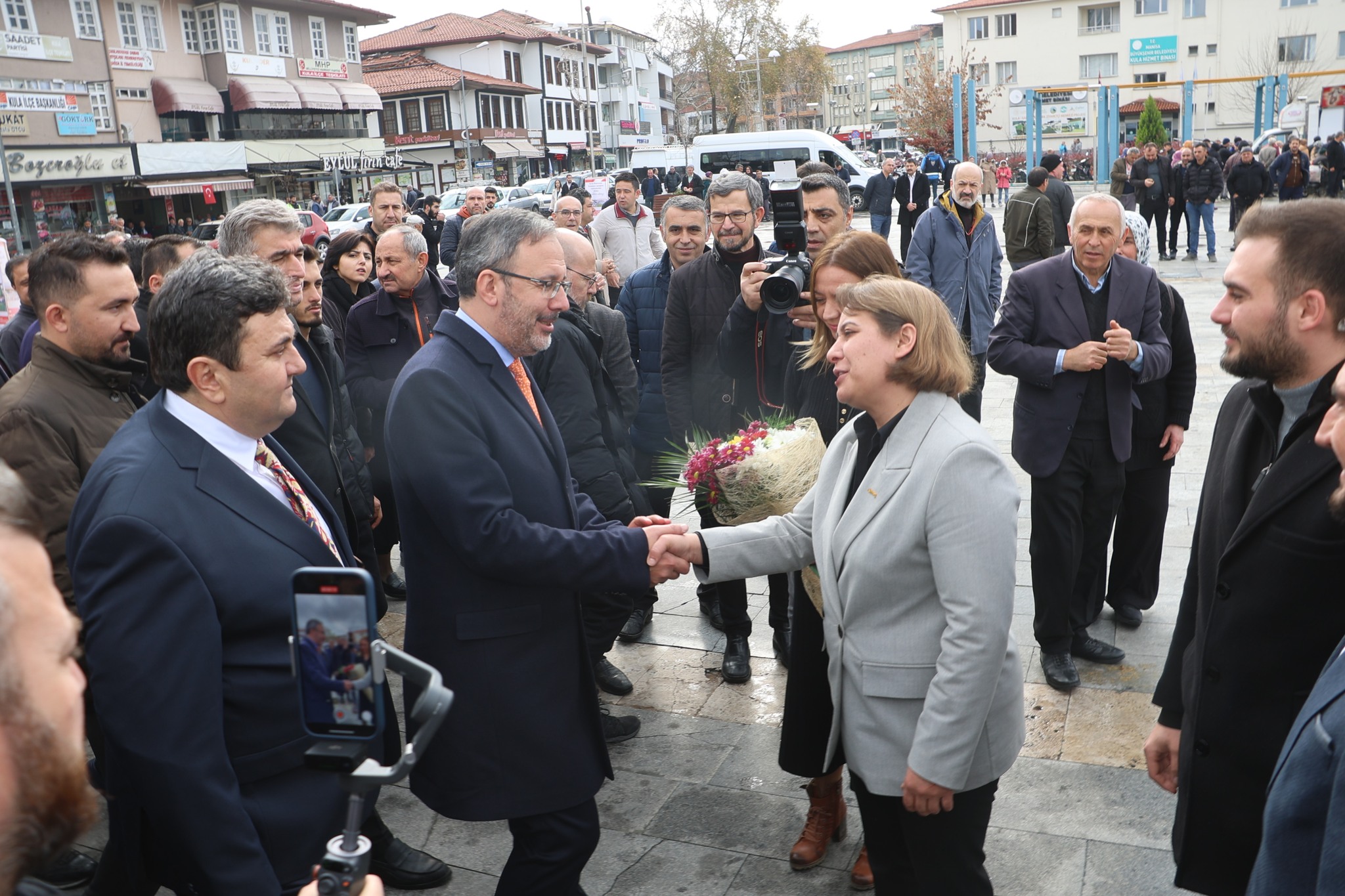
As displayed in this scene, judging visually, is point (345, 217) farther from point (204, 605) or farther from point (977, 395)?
point (204, 605)

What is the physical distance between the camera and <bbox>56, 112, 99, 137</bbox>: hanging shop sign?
101 feet

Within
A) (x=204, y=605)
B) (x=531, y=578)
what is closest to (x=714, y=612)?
(x=531, y=578)

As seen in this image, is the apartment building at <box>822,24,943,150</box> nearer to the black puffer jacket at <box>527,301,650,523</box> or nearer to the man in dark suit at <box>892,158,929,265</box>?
the man in dark suit at <box>892,158,929,265</box>

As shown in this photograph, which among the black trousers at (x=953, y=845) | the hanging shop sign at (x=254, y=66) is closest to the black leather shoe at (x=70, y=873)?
the black trousers at (x=953, y=845)

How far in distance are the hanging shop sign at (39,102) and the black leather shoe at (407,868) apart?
33.3 meters

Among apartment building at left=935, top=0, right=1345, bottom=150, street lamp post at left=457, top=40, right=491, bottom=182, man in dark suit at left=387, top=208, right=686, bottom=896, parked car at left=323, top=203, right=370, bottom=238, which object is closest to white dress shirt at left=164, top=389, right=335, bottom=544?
man in dark suit at left=387, top=208, right=686, bottom=896

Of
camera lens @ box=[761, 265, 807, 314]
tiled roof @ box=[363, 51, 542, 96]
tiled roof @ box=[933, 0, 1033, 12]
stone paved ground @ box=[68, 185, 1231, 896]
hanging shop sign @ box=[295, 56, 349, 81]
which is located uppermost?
tiled roof @ box=[933, 0, 1033, 12]

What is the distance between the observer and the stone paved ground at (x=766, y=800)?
10.6ft

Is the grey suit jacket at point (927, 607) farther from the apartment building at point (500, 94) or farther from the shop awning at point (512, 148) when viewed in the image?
the shop awning at point (512, 148)

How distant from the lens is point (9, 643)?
1.07 meters

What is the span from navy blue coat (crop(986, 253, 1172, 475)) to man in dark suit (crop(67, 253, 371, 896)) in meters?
3.10

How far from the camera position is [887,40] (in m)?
106

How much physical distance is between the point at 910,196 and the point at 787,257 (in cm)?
1586

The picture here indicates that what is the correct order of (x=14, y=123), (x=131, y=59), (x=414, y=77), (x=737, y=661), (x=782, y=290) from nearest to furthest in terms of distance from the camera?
(x=782, y=290), (x=737, y=661), (x=14, y=123), (x=131, y=59), (x=414, y=77)
